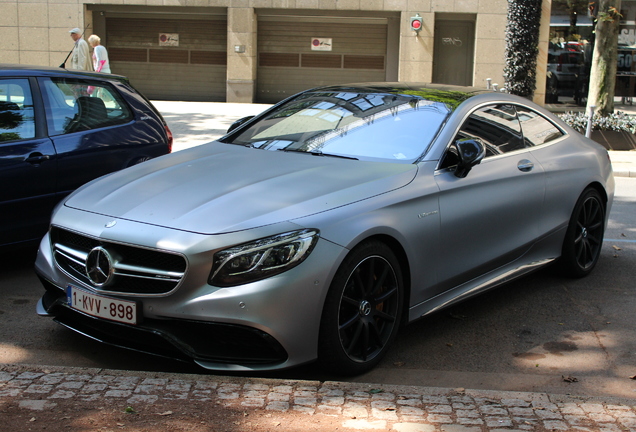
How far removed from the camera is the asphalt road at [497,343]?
4242 mm

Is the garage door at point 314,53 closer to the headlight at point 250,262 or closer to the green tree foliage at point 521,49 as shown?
the green tree foliage at point 521,49

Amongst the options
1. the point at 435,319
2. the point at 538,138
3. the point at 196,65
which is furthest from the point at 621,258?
the point at 196,65

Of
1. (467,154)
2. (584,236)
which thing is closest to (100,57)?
(584,236)

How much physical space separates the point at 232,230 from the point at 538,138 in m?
3.02

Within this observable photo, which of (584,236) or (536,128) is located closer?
(536,128)

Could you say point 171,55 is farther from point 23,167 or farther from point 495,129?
point 495,129

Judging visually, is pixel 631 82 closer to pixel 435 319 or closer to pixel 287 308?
pixel 435 319

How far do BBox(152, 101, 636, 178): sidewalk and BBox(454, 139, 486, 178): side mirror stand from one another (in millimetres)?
9204

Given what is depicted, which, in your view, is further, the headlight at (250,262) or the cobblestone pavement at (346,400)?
the headlight at (250,262)

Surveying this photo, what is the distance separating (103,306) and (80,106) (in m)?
2.96

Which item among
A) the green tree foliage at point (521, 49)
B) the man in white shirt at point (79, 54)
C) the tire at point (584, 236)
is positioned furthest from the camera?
the green tree foliage at point (521, 49)

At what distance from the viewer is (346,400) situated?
3469 mm

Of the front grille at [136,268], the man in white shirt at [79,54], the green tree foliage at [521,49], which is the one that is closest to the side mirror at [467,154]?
the front grille at [136,268]

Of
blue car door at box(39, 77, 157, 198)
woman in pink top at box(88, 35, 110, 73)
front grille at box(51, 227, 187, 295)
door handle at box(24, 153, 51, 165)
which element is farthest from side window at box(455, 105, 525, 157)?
woman in pink top at box(88, 35, 110, 73)
